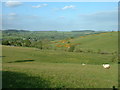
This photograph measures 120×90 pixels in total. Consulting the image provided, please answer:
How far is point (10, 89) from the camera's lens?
851 cm

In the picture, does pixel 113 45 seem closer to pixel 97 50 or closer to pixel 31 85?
pixel 97 50

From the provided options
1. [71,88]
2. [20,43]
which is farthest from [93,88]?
[20,43]

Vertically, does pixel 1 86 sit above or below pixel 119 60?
above

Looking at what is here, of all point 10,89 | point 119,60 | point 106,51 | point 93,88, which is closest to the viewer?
point 10,89

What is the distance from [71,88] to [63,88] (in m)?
0.59

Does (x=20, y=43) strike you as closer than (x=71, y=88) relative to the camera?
No

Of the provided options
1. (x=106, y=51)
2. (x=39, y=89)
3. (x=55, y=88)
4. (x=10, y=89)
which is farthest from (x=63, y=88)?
(x=106, y=51)

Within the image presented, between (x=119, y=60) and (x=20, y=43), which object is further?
(x=20, y=43)

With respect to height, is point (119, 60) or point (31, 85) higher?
point (31, 85)

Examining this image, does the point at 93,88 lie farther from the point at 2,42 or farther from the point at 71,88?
the point at 2,42

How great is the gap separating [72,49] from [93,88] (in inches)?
2707

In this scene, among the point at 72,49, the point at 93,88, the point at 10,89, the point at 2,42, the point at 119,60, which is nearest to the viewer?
the point at 10,89

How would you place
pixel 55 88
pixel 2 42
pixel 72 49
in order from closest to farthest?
pixel 55 88
pixel 72 49
pixel 2 42

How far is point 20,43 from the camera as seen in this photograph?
345 ft
